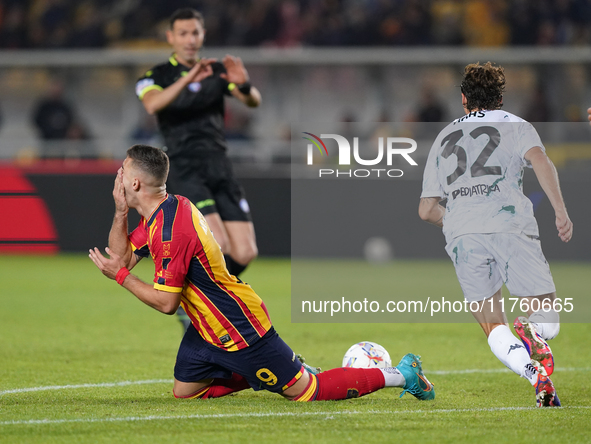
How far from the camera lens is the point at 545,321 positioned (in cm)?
451

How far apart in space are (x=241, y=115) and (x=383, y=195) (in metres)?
3.66

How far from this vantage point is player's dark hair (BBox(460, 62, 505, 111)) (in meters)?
4.64

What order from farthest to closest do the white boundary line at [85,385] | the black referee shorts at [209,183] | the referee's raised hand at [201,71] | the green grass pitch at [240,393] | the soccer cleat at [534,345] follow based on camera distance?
the black referee shorts at [209,183] < the referee's raised hand at [201,71] < the white boundary line at [85,385] < the soccer cleat at [534,345] < the green grass pitch at [240,393]

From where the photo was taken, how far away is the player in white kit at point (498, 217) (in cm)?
440

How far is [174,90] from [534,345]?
3.56 m

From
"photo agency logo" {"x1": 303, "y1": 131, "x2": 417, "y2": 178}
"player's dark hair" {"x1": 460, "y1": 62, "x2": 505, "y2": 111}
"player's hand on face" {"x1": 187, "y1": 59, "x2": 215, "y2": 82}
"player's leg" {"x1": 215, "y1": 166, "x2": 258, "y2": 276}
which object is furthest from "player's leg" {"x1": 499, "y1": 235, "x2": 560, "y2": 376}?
"player's hand on face" {"x1": 187, "y1": 59, "x2": 215, "y2": 82}

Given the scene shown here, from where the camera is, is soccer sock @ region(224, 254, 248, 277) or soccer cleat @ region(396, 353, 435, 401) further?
soccer sock @ region(224, 254, 248, 277)

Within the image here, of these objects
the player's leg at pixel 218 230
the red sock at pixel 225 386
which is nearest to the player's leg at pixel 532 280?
the red sock at pixel 225 386

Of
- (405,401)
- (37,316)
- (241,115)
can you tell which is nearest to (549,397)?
(405,401)

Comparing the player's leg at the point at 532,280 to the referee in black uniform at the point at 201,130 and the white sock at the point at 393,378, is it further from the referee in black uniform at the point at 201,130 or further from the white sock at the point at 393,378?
the referee in black uniform at the point at 201,130

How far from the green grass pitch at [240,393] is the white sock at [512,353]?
0.21 meters

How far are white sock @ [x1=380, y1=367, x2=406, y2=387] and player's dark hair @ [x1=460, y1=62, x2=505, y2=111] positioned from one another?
1.56 meters

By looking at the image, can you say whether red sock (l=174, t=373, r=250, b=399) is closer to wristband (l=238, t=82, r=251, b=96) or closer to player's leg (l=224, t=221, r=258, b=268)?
player's leg (l=224, t=221, r=258, b=268)

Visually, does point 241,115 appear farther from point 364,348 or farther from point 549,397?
point 549,397
